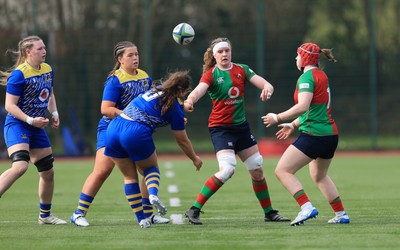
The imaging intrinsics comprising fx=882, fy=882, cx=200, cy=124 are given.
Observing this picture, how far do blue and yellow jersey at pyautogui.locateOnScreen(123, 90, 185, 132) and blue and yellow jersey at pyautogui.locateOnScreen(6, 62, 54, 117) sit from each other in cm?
117

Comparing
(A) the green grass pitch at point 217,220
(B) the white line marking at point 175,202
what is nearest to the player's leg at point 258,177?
(A) the green grass pitch at point 217,220

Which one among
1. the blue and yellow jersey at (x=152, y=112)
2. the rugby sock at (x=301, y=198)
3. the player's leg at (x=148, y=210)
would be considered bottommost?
the player's leg at (x=148, y=210)

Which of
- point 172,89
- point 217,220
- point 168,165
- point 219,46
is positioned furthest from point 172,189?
point 168,165

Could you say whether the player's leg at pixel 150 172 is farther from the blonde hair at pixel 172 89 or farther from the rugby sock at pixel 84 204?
the rugby sock at pixel 84 204

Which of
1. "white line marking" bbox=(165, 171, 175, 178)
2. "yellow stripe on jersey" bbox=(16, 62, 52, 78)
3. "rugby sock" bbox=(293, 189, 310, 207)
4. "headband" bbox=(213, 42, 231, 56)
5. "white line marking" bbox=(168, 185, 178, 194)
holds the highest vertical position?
"headband" bbox=(213, 42, 231, 56)

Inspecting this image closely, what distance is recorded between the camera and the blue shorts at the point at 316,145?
8.48m

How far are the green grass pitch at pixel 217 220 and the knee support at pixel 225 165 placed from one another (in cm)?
47

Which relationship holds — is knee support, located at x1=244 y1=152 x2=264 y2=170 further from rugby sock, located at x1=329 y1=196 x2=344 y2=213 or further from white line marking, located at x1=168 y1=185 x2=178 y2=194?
white line marking, located at x1=168 y1=185 x2=178 y2=194

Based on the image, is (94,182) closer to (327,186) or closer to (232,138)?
(232,138)

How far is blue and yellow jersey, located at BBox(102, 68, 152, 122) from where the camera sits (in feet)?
28.6

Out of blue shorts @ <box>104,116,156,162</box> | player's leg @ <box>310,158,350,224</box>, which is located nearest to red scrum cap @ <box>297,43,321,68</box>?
player's leg @ <box>310,158,350,224</box>

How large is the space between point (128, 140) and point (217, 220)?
157 cm

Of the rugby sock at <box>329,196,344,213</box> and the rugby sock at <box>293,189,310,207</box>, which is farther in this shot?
the rugby sock at <box>329,196,344,213</box>

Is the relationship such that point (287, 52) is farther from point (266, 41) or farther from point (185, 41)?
point (185, 41)
